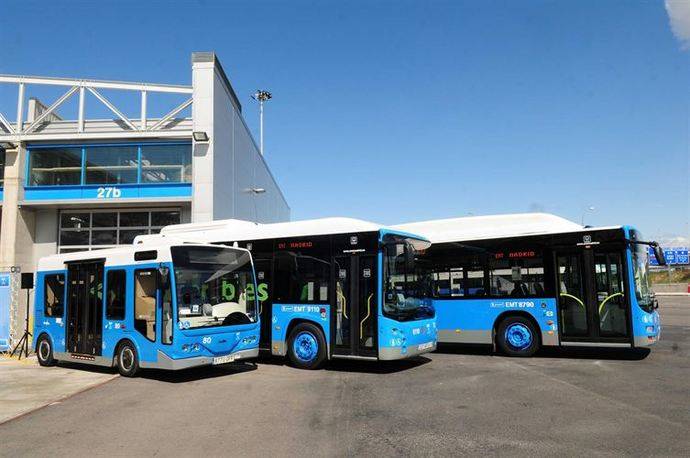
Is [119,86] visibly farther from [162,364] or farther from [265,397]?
[265,397]

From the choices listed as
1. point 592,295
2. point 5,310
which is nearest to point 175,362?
point 592,295

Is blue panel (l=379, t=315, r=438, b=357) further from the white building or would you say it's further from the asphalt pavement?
the white building

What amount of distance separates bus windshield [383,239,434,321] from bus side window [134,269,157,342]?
461cm

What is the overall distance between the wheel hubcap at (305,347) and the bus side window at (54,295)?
5.98 m

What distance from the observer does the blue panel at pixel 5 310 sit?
54.1ft

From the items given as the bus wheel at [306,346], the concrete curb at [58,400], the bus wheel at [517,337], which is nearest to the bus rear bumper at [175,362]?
the concrete curb at [58,400]

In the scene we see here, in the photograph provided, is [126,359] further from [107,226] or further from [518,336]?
[107,226]

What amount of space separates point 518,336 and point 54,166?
61.5 feet

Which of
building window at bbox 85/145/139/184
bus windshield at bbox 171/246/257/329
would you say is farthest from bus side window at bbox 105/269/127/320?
building window at bbox 85/145/139/184

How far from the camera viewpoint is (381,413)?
750 centimetres

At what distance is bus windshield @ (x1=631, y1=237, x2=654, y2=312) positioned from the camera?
39.4 feet

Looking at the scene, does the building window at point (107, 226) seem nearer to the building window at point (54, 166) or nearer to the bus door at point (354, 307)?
the building window at point (54, 166)

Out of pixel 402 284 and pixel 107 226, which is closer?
pixel 402 284

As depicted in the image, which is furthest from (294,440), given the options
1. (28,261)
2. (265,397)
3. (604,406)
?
(28,261)
